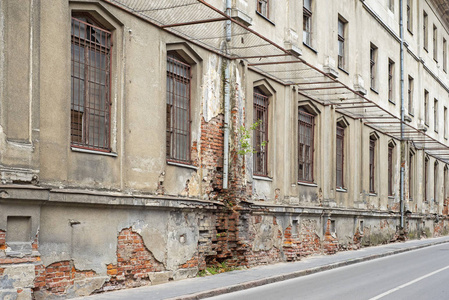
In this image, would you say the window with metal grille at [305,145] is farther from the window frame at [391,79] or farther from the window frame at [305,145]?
the window frame at [391,79]

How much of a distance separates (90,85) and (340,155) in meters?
14.8

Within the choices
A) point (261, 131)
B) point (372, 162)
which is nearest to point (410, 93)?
point (372, 162)

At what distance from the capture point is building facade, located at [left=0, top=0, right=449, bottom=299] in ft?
32.9

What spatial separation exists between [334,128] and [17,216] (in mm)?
15387

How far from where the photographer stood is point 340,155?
2498 cm

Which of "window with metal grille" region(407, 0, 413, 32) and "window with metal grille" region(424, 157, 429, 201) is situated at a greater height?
"window with metal grille" region(407, 0, 413, 32)

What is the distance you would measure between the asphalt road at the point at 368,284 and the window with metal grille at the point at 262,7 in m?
7.12

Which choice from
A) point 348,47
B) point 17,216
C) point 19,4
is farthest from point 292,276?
Answer: point 348,47

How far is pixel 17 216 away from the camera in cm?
969

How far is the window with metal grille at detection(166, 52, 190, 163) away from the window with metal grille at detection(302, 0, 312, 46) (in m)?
7.27

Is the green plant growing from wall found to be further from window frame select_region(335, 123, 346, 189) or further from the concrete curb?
window frame select_region(335, 123, 346, 189)

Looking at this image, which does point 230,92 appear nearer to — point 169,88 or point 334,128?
point 169,88

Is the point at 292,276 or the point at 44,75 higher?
the point at 44,75

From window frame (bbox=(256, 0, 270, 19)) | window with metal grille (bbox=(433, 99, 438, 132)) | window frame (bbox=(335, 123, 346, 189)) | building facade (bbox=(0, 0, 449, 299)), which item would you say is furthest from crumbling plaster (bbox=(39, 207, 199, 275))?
window with metal grille (bbox=(433, 99, 438, 132))
